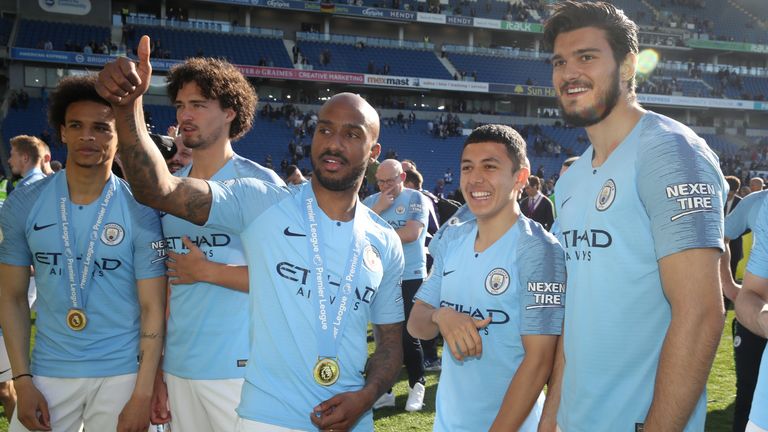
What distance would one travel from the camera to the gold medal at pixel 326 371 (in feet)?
7.07

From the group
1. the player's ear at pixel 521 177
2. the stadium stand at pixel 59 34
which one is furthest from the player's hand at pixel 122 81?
the stadium stand at pixel 59 34

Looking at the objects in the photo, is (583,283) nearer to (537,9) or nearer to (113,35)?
(113,35)

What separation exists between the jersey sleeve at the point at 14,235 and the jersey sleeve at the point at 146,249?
1.62 feet

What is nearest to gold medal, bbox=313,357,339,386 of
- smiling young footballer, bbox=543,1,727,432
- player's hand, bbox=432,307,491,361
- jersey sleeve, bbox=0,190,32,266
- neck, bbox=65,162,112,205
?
player's hand, bbox=432,307,491,361

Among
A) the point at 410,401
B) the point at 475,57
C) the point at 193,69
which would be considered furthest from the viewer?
the point at 475,57

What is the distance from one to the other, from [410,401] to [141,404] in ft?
10.8

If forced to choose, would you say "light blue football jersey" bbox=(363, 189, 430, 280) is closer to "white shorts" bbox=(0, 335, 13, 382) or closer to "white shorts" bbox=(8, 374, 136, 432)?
"white shorts" bbox=(0, 335, 13, 382)

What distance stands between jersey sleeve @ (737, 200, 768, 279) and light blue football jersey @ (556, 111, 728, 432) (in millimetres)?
1066

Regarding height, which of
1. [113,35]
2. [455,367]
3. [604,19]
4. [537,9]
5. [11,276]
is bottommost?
Answer: [455,367]

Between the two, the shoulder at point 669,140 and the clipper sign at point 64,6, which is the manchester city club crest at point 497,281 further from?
the clipper sign at point 64,6

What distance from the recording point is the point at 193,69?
308 cm

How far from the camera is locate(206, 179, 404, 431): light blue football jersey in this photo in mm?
2135

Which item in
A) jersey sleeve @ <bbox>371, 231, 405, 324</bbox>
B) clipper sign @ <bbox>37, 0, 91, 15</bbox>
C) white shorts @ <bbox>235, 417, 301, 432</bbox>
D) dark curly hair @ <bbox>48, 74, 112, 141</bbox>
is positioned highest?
clipper sign @ <bbox>37, 0, 91, 15</bbox>

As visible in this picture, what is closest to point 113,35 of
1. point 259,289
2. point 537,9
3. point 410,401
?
point 537,9
